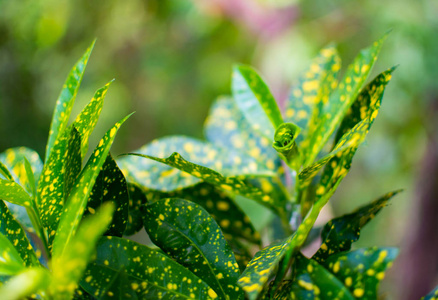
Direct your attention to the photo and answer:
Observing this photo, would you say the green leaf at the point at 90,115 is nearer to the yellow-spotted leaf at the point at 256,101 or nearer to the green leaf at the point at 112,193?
the green leaf at the point at 112,193

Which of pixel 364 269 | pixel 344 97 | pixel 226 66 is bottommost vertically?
pixel 364 269

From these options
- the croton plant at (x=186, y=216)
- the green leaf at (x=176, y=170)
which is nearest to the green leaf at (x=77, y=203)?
the croton plant at (x=186, y=216)

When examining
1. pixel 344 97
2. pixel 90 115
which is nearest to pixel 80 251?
pixel 90 115

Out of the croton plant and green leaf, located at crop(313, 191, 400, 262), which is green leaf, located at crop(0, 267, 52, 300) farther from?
green leaf, located at crop(313, 191, 400, 262)

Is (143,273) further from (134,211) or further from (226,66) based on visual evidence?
(226,66)

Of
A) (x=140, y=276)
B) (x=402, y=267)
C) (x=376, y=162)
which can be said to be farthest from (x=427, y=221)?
(x=140, y=276)

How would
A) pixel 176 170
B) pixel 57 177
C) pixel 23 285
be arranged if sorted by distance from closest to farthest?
1. pixel 23 285
2. pixel 57 177
3. pixel 176 170
